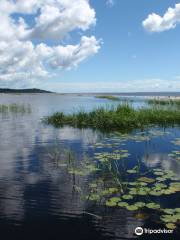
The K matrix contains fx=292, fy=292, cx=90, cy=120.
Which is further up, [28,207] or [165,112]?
[165,112]

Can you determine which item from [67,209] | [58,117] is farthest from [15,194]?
[58,117]

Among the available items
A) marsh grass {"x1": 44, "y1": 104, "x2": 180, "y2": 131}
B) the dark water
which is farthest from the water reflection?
marsh grass {"x1": 44, "y1": 104, "x2": 180, "y2": 131}

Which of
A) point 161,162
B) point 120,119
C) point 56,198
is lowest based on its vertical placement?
point 56,198

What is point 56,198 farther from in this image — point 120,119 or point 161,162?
point 120,119

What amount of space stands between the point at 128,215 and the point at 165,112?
21.2m

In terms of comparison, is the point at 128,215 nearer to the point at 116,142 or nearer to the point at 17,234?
the point at 17,234

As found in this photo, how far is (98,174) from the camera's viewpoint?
1115 centimetres

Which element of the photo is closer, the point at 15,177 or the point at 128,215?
the point at 128,215

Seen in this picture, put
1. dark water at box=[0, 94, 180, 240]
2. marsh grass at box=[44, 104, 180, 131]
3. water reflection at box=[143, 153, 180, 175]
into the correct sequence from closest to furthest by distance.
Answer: dark water at box=[0, 94, 180, 240]
water reflection at box=[143, 153, 180, 175]
marsh grass at box=[44, 104, 180, 131]

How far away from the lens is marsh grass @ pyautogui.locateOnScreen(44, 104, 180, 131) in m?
24.0

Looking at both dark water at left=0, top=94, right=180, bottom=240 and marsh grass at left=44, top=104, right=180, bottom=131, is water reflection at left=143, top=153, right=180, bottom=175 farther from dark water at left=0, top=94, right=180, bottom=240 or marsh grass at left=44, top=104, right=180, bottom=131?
marsh grass at left=44, top=104, right=180, bottom=131

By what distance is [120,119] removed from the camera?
24.3 m

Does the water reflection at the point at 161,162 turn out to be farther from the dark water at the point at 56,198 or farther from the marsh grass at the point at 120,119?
the marsh grass at the point at 120,119

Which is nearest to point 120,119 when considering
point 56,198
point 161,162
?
point 161,162
